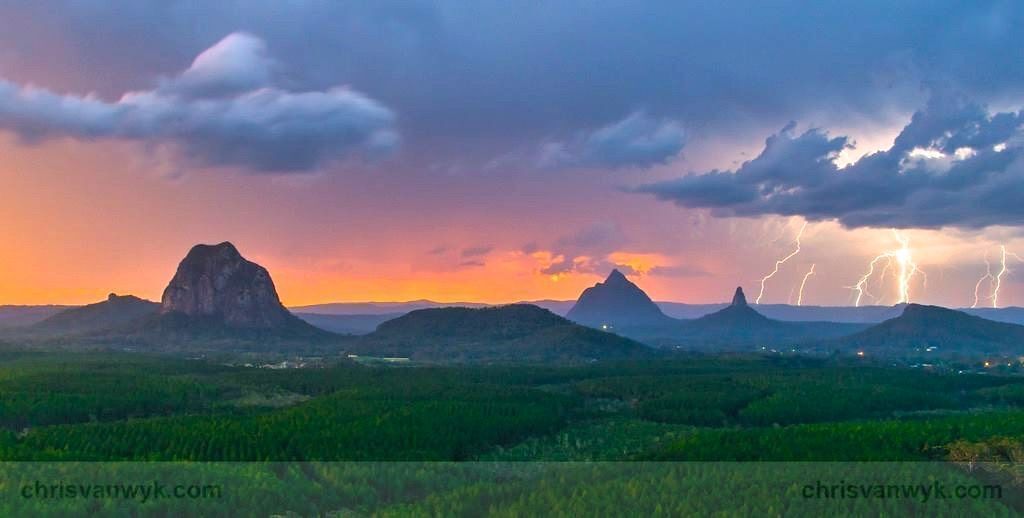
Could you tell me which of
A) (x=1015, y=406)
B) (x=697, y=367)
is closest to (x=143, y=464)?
(x=1015, y=406)

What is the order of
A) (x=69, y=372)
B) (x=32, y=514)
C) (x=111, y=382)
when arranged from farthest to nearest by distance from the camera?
(x=69, y=372) → (x=111, y=382) → (x=32, y=514)

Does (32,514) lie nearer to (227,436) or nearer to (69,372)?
(227,436)

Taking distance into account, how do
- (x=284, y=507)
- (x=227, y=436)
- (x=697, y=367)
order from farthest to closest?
(x=697, y=367), (x=227, y=436), (x=284, y=507)

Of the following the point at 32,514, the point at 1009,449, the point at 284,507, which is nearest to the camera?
the point at 32,514

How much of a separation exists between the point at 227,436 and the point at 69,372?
8663 centimetres

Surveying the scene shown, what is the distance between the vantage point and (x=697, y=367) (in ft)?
632

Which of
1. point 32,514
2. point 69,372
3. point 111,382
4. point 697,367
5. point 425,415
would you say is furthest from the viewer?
point 697,367

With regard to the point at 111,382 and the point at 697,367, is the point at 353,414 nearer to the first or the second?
the point at 111,382

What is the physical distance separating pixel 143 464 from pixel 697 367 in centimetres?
16087

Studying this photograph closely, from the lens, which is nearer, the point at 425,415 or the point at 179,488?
the point at 179,488

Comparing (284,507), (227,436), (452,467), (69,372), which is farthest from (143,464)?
(69,372)

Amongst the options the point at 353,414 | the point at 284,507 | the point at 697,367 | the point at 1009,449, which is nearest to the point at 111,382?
the point at 353,414

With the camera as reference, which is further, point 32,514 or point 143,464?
point 143,464

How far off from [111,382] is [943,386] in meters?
147
